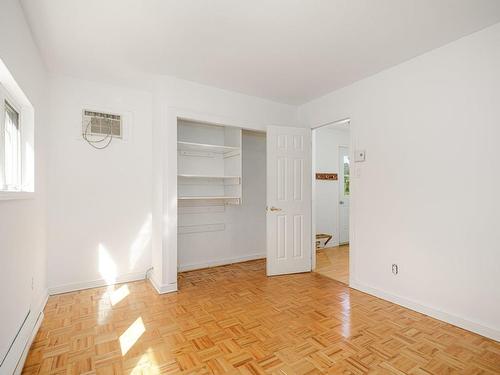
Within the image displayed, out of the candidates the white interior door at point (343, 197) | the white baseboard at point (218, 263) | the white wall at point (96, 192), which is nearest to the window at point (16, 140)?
the white wall at point (96, 192)

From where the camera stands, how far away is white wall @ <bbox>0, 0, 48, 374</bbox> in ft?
5.38

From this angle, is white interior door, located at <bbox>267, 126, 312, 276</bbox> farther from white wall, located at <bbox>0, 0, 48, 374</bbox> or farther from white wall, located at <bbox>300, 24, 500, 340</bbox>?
white wall, located at <bbox>0, 0, 48, 374</bbox>

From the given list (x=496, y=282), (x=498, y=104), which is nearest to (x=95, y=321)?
(x=496, y=282)

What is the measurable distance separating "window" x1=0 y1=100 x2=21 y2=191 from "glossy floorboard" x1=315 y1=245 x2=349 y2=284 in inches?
146

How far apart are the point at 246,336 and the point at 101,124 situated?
297 cm

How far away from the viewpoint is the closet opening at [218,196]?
3959mm

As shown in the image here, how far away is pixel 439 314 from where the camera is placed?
2.52 m

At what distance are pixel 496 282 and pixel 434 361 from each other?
35.0 inches

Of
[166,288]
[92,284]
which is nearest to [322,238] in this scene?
[166,288]

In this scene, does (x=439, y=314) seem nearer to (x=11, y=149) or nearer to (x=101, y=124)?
(x=11, y=149)

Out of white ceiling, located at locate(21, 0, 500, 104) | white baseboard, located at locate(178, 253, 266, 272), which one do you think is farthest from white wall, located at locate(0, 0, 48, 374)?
white baseboard, located at locate(178, 253, 266, 272)

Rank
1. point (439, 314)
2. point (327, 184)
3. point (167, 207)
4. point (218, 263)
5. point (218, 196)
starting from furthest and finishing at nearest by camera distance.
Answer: point (327, 184) < point (218, 263) < point (218, 196) < point (167, 207) < point (439, 314)

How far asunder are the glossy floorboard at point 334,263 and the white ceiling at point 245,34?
269 cm

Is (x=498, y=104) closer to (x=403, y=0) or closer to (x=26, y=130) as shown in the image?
(x=403, y=0)
